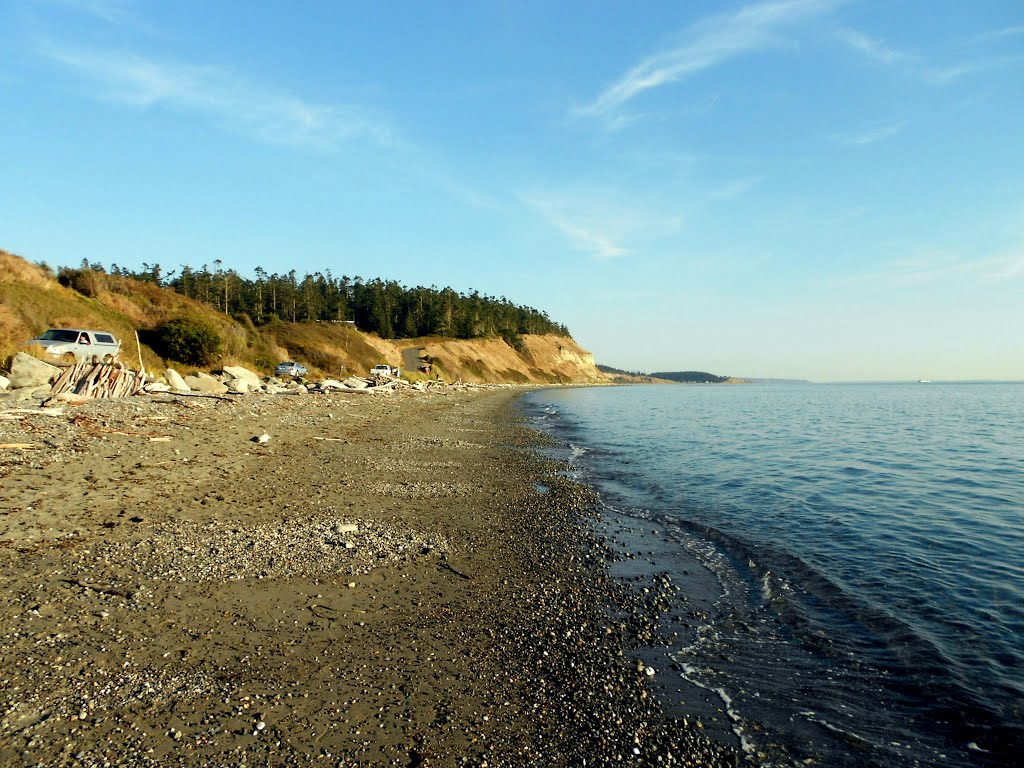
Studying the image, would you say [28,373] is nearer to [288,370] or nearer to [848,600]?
[848,600]

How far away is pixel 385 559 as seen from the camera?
9.01m

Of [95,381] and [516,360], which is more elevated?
[516,360]

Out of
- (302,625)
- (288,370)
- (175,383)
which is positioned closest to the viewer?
(302,625)

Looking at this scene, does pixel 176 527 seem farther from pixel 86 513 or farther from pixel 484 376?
pixel 484 376

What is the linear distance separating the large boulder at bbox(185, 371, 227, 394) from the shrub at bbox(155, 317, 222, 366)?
28.3 feet

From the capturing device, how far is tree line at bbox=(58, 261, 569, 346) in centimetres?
8681

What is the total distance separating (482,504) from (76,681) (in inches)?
363

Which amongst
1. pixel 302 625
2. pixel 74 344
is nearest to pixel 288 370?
pixel 74 344

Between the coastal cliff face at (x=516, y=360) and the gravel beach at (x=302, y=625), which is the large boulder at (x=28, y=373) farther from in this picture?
the coastal cliff face at (x=516, y=360)

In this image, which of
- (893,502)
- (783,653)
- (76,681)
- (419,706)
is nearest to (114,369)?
(76,681)

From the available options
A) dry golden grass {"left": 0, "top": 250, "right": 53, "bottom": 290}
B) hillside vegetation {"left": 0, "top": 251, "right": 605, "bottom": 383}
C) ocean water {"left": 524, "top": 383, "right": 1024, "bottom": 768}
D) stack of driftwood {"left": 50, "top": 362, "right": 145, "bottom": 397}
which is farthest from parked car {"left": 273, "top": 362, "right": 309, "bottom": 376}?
ocean water {"left": 524, "top": 383, "right": 1024, "bottom": 768}

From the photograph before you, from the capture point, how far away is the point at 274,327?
69.1 meters

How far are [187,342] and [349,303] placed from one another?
74397 mm

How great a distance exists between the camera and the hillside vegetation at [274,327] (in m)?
33.7
